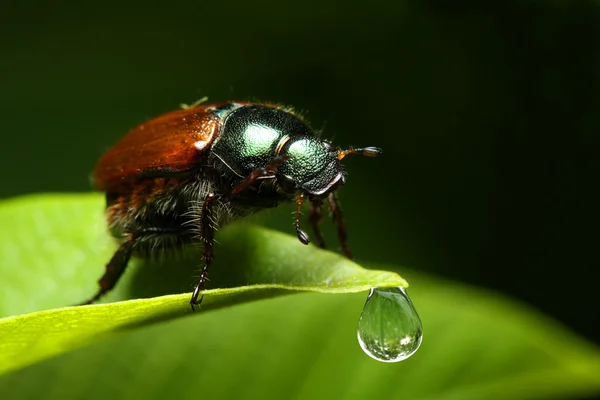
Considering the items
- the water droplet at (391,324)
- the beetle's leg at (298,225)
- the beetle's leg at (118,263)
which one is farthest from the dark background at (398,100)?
the water droplet at (391,324)

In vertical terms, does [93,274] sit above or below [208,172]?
below

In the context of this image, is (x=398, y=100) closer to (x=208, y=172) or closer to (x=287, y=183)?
(x=208, y=172)

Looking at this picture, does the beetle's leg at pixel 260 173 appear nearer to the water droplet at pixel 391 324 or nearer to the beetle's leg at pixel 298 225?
the beetle's leg at pixel 298 225

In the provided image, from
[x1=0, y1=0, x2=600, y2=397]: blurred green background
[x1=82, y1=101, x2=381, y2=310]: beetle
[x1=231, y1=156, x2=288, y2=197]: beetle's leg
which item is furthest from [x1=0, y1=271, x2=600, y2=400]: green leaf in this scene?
[x1=0, y1=0, x2=600, y2=397]: blurred green background

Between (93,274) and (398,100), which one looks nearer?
(93,274)

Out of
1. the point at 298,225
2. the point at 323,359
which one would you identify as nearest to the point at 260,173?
the point at 298,225
